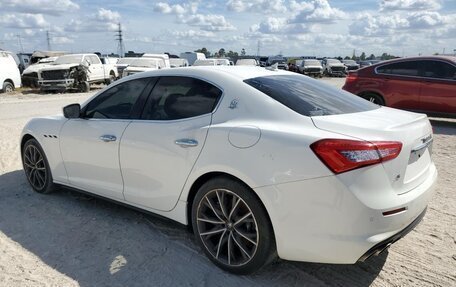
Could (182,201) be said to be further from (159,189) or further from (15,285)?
(15,285)

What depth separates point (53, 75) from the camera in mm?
19984

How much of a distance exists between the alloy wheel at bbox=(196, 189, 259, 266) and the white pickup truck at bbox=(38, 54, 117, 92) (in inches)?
720

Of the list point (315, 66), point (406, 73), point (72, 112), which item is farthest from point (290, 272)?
point (315, 66)

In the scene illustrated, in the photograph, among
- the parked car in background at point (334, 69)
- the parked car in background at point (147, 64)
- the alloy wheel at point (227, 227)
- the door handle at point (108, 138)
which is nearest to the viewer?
the alloy wheel at point (227, 227)

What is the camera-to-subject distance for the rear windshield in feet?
10.6

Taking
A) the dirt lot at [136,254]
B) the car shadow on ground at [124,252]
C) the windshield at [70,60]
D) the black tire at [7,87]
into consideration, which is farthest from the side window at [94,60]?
the car shadow on ground at [124,252]

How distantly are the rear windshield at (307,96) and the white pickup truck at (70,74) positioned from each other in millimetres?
18171

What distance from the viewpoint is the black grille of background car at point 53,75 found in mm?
19953

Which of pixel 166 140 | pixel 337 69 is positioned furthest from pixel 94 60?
pixel 337 69

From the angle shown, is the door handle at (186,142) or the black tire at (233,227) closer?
the black tire at (233,227)

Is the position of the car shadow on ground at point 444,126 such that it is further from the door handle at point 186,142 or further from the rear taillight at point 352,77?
the door handle at point 186,142

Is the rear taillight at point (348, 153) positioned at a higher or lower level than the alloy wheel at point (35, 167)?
higher

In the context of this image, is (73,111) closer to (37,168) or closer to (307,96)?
(37,168)

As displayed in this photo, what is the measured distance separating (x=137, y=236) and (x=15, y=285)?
1.11 meters
